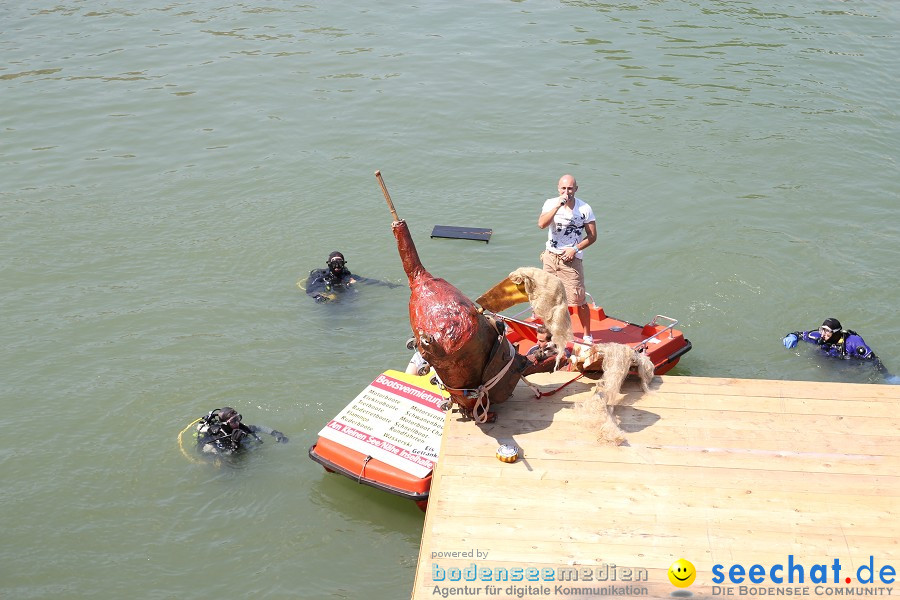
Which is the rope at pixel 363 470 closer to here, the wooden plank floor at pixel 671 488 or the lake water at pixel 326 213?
the lake water at pixel 326 213

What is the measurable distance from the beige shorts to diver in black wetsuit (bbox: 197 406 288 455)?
3.81 meters

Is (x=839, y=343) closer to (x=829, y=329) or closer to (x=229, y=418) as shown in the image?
(x=829, y=329)

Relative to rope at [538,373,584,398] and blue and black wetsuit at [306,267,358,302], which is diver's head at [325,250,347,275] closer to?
blue and black wetsuit at [306,267,358,302]

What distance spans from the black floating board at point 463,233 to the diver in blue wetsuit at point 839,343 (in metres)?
4.92

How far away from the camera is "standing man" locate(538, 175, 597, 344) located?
10.4 m

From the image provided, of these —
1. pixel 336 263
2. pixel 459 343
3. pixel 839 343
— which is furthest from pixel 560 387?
pixel 336 263

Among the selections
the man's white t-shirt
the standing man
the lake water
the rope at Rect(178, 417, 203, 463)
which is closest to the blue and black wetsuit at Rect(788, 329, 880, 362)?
the lake water

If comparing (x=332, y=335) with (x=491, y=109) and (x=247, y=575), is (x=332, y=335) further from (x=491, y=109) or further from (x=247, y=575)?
(x=491, y=109)

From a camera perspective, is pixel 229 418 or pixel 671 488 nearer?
pixel 671 488

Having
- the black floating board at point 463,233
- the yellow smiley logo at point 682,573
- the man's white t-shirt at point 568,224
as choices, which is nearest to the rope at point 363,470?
the man's white t-shirt at point 568,224

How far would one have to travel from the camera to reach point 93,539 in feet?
32.0

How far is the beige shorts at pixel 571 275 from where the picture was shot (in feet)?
35.2

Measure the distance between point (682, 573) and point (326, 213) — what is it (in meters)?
10.6

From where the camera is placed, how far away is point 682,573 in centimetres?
650
